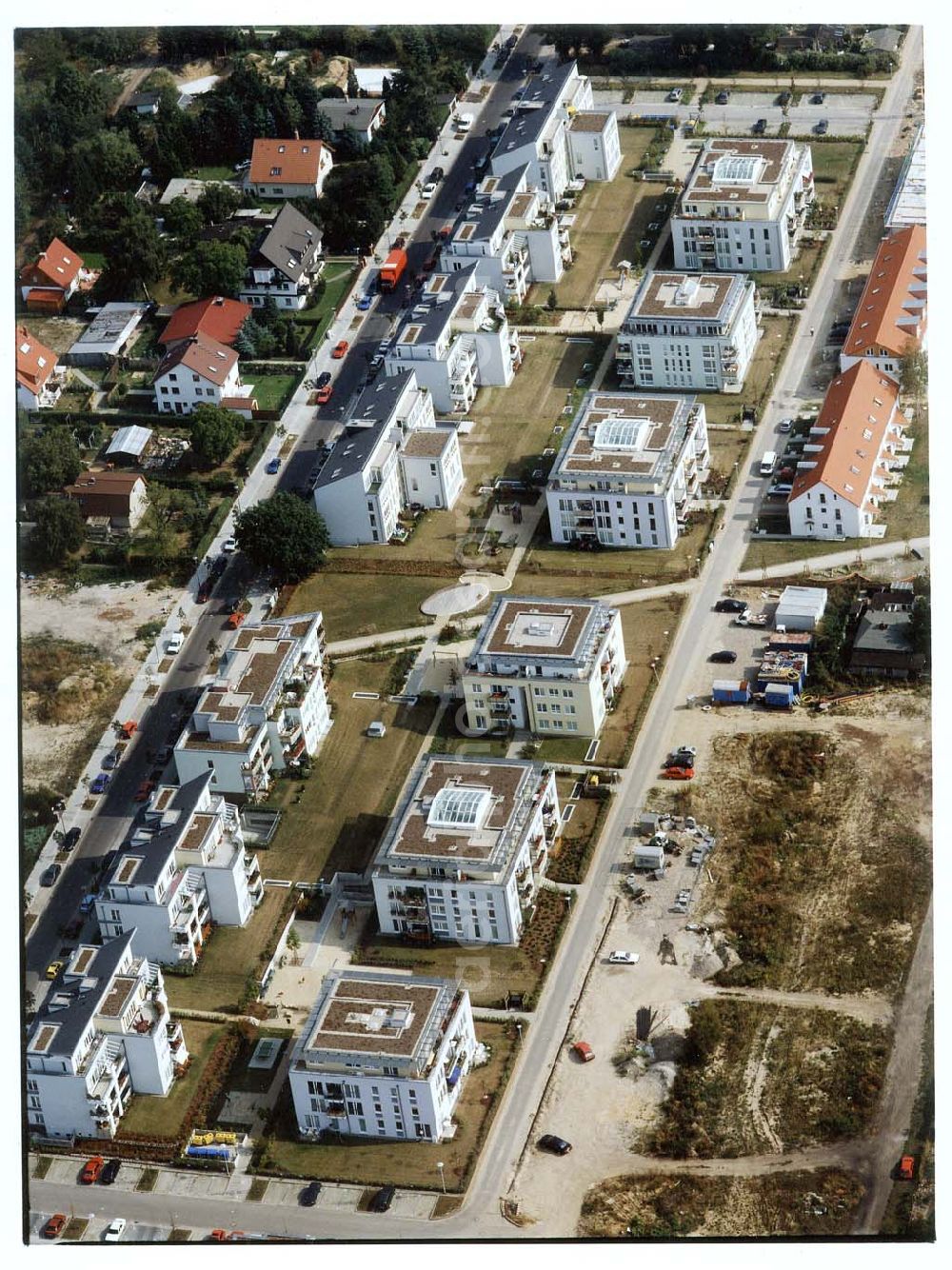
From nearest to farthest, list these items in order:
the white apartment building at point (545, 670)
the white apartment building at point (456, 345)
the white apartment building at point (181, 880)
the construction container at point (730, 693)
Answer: the white apartment building at point (181, 880), the white apartment building at point (545, 670), the construction container at point (730, 693), the white apartment building at point (456, 345)

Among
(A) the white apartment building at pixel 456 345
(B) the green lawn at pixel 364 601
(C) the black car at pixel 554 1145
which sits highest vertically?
(A) the white apartment building at pixel 456 345

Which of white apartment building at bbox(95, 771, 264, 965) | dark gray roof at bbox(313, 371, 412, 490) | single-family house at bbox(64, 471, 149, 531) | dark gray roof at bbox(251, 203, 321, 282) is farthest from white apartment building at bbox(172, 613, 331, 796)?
dark gray roof at bbox(251, 203, 321, 282)

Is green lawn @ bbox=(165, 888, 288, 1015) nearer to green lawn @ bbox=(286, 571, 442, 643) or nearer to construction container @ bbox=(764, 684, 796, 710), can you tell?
green lawn @ bbox=(286, 571, 442, 643)

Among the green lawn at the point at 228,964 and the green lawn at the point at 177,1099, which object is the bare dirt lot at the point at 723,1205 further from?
the green lawn at the point at 228,964

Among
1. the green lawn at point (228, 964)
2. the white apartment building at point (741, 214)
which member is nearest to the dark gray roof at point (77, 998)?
the green lawn at point (228, 964)

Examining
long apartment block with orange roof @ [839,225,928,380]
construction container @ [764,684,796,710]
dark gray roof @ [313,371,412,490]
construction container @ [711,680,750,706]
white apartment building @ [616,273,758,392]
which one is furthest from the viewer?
white apartment building @ [616,273,758,392]

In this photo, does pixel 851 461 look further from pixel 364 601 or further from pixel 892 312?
pixel 364 601

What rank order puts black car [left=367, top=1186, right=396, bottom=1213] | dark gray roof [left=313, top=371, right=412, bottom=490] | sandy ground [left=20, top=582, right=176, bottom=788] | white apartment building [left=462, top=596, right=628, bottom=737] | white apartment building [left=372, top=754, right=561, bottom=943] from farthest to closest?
dark gray roof [left=313, top=371, right=412, bottom=490] → sandy ground [left=20, top=582, right=176, bottom=788] → white apartment building [left=462, top=596, right=628, bottom=737] → white apartment building [left=372, top=754, right=561, bottom=943] → black car [left=367, top=1186, right=396, bottom=1213]
